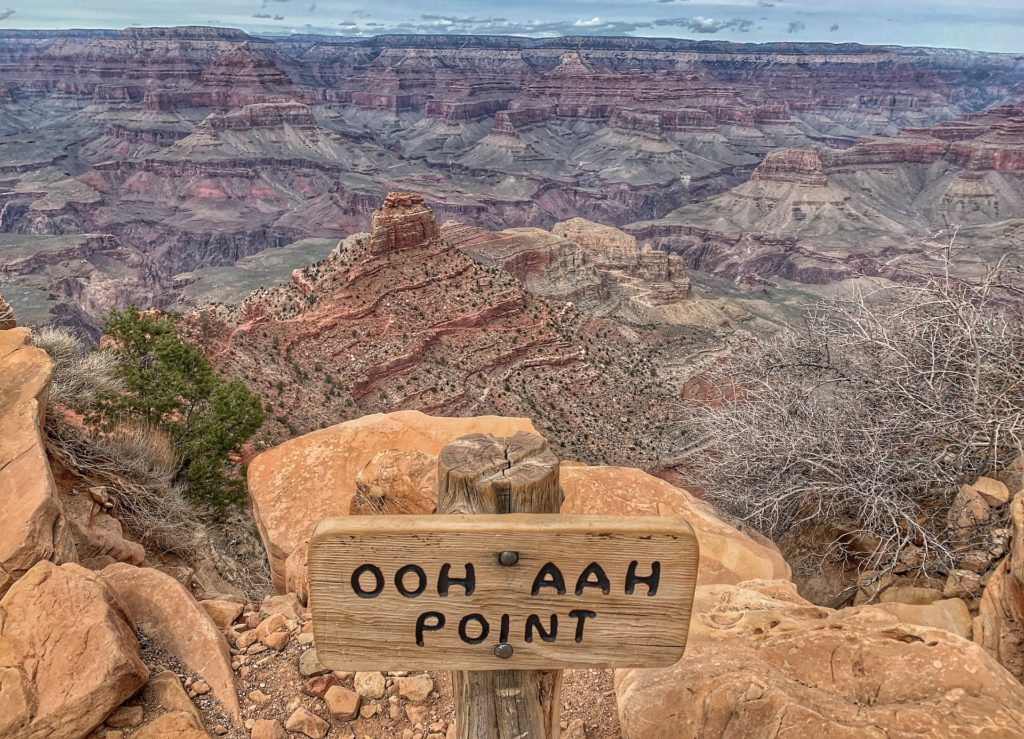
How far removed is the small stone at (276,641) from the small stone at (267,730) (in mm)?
758

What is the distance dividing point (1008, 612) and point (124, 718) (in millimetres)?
5786

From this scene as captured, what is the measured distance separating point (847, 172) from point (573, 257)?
8419cm

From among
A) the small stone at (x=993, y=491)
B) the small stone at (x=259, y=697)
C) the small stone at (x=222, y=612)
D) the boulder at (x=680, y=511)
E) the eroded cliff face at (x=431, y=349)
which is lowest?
the eroded cliff face at (x=431, y=349)

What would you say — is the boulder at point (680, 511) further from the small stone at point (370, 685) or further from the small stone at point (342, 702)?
the small stone at point (342, 702)

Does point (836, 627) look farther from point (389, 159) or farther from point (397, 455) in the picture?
point (389, 159)

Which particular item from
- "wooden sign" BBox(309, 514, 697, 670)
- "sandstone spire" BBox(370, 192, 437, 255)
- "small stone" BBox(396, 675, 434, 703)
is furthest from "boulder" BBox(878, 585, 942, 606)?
"sandstone spire" BBox(370, 192, 437, 255)

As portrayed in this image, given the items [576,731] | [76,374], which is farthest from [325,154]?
[576,731]

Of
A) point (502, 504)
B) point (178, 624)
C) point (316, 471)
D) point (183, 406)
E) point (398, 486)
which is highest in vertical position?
point (502, 504)

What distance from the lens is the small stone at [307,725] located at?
4113mm

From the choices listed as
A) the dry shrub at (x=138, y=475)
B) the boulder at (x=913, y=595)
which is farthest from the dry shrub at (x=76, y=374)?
the boulder at (x=913, y=595)

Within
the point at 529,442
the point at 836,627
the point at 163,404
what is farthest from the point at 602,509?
the point at 163,404

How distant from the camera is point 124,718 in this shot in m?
3.82

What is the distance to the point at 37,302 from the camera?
6075 centimetres

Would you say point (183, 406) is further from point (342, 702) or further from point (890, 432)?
point (890, 432)
